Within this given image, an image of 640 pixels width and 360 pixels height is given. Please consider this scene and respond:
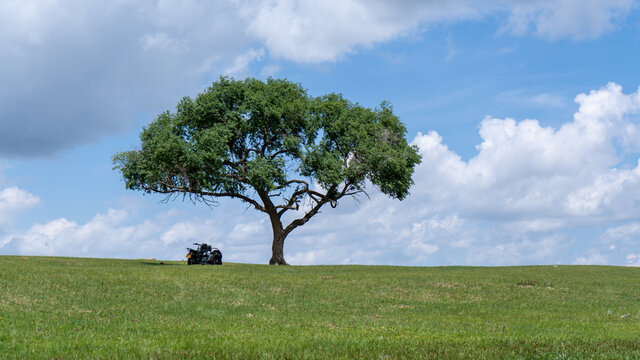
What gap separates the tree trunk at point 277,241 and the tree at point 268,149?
0.29 ft

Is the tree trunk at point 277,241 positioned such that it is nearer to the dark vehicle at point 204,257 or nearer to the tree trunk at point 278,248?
the tree trunk at point 278,248

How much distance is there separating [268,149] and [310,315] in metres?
31.0

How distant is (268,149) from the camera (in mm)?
52125

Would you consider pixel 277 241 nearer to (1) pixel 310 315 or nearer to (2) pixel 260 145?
(2) pixel 260 145

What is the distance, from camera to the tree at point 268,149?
158 feet

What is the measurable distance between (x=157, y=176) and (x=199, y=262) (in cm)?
818

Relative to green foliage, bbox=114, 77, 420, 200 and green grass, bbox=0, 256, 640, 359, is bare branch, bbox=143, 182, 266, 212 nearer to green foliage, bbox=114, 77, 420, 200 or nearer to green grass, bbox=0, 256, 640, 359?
green foliage, bbox=114, 77, 420, 200

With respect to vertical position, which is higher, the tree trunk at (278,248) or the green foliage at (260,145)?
the green foliage at (260,145)

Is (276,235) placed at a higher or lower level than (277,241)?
higher

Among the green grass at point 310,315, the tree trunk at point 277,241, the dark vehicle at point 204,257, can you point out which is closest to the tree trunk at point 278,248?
the tree trunk at point 277,241

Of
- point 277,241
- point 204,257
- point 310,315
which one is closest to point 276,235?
point 277,241

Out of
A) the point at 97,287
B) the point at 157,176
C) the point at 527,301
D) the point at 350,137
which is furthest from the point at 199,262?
the point at 527,301

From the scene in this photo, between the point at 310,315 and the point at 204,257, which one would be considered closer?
the point at 310,315

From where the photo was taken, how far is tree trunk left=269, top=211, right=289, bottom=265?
169ft
